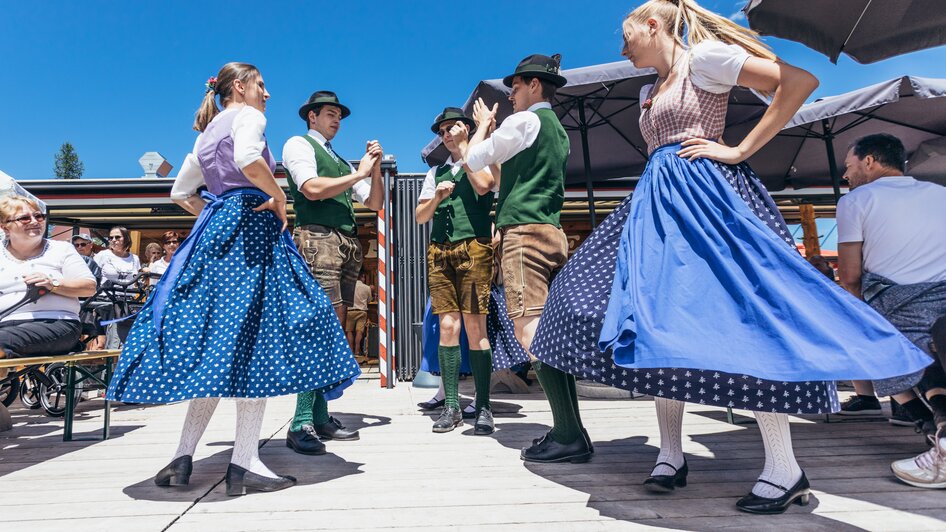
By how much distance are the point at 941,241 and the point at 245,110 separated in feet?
9.91

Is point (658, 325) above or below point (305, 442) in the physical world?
above

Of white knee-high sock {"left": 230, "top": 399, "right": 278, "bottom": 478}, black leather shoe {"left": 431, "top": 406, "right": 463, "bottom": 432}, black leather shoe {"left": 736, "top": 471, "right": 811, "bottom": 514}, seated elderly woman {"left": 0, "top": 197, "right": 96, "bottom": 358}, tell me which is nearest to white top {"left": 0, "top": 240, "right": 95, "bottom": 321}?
seated elderly woman {"left": 0, "top": 197, "right": 96, "bottom": 358}

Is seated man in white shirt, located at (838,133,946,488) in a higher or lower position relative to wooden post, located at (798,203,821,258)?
lower

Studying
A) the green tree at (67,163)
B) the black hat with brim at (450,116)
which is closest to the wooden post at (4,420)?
the black hat with brim at (450,116)

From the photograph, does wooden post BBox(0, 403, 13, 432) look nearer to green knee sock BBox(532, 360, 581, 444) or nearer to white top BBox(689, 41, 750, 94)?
green knee sock BBox(532, 360, 581, 444)

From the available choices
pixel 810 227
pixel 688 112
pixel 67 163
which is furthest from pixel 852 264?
pixel 67 163

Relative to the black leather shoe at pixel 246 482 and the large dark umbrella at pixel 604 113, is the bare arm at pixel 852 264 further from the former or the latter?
the black leather shoe at pixel 246 482

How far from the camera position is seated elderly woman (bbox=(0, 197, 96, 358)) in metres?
2.90

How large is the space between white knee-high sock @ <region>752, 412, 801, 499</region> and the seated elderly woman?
10.9ft

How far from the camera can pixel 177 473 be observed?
207 cm

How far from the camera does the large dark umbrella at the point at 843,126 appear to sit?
14.4 ft

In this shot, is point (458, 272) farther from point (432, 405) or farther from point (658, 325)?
point (658, 325)

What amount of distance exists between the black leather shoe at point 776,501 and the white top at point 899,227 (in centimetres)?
138

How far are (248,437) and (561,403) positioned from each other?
125 centimetres
